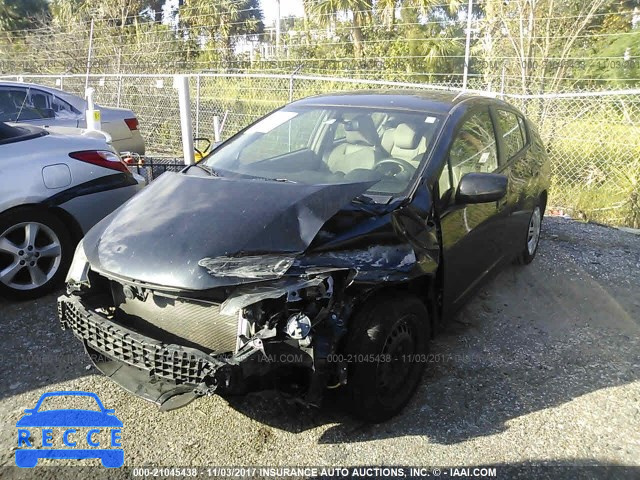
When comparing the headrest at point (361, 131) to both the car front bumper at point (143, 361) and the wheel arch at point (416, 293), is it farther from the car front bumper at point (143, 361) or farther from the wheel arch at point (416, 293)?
the car front bumper at point (143, 361)

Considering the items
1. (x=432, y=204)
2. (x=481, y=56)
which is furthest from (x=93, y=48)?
(x=432, y=204)

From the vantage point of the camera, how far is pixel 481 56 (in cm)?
887

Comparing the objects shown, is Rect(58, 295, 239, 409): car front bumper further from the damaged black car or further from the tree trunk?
the tree trunk

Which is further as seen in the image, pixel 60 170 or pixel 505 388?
pixel 60 170

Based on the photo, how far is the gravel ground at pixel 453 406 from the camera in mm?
2623

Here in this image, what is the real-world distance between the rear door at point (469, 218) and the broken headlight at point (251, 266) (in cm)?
113

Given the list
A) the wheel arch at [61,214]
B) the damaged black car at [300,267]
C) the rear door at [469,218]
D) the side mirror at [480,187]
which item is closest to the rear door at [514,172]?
the rear door at [469,218]

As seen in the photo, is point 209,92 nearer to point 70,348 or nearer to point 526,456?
point 70,348

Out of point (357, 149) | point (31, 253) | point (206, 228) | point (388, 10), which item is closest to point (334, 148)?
point (357, 149)

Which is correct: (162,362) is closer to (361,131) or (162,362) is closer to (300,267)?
(300,267)

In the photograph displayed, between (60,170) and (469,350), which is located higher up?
(60,170)

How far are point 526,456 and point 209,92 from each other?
9871mm

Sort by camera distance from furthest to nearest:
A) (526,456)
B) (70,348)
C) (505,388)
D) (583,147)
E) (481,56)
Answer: (481,56) < (583,147) < (70,348) < (505,388) < (526,456)

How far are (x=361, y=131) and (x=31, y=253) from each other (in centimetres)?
267
